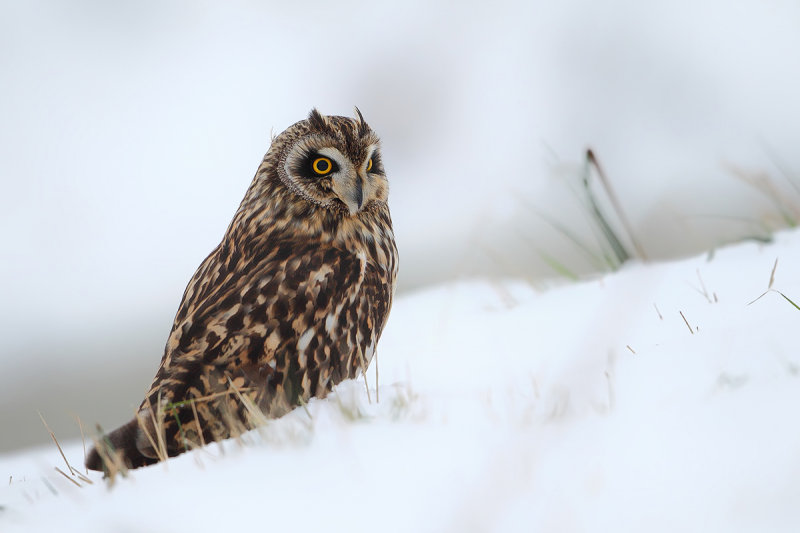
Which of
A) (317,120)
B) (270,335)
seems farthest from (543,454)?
(317,120)

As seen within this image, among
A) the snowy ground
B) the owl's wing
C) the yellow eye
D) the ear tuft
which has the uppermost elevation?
the ear tuft

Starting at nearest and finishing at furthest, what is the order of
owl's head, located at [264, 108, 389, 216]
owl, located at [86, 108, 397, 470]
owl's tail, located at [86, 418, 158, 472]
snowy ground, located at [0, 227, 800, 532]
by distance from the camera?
snowy ground, located at [0, 227, 800, 532], owl's tail, located at [86, 418, 158, 472], owl, located at [86, 108, 397, 470], owl's head, located at [264, 108, 389, 216]

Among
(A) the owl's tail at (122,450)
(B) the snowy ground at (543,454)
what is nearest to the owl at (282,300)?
(A) the owl's tail at (122,450)

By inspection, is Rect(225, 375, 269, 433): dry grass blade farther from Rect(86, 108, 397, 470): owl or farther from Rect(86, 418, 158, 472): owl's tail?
Rect(86, 418, 158, 472): owl's tail

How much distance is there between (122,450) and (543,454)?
65.0 inches

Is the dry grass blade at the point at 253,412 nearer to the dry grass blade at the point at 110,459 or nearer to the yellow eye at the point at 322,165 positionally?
the dry grass blade at the point at 110,459

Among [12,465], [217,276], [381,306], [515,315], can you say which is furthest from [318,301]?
[12,465]

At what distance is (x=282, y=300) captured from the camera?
2678mm

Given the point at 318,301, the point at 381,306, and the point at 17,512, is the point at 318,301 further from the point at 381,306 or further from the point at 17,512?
the point at 17,512

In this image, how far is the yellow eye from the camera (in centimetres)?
313

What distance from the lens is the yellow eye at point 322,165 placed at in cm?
313

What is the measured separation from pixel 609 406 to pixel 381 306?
1196mm

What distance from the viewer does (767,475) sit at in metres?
1.59

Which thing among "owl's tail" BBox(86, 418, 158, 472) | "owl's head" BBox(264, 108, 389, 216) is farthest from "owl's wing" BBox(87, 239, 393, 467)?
"owl's head" BBox(264, 108, 389, 216)
